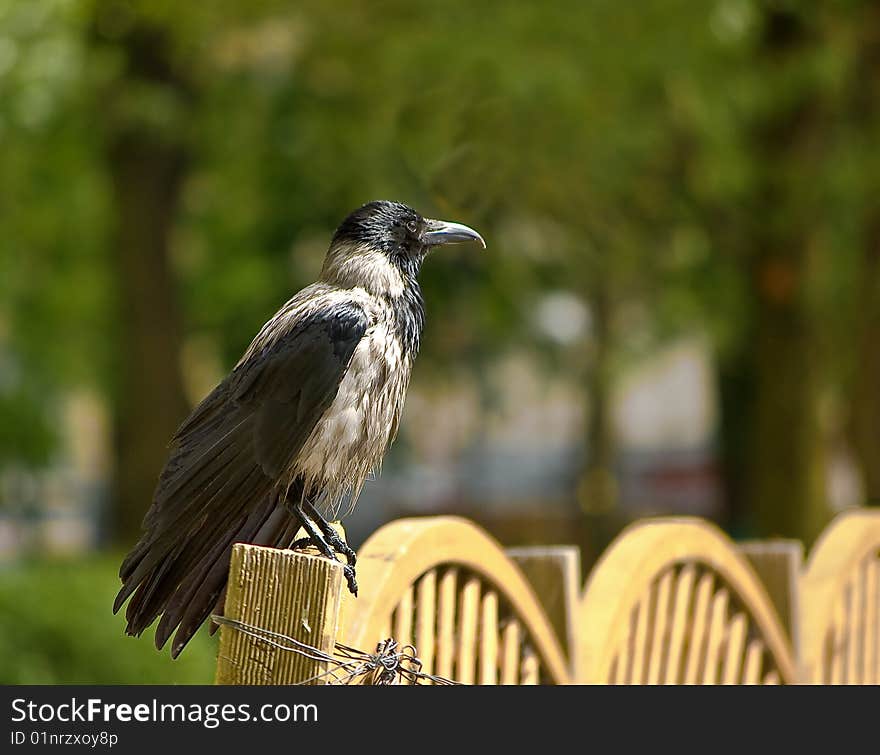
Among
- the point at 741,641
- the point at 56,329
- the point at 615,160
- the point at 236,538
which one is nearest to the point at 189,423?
the point at 236,538

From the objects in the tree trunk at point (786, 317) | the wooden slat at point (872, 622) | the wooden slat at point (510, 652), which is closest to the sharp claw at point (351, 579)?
the wooden slat at point (510, 652)

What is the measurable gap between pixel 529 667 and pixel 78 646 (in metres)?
4.82

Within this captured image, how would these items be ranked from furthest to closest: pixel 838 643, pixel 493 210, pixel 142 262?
pixel 142 262
pixel 493 210
pixel 838 643

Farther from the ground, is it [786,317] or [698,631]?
[786,317]

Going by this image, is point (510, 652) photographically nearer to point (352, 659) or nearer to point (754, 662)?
point (352, 659)

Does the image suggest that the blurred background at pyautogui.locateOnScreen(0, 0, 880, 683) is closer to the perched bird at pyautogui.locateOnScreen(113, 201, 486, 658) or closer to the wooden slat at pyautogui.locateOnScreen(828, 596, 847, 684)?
the wooden slat at pyautogui.locateOnScreen(828, 596, 847, 684)

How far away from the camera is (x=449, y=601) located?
9.06 ft

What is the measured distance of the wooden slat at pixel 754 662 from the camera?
3.78 m

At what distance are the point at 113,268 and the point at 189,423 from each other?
32.2 feet

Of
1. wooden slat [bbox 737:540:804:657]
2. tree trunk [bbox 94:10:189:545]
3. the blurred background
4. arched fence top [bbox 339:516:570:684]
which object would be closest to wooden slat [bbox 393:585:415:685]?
arched fence top [bbox 339:516:570:684]

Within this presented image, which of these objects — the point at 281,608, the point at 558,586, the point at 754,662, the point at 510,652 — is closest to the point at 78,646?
the point at 754,662

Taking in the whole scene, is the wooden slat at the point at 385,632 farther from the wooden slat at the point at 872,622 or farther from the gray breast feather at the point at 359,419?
the wooden slat at the point at 872,622

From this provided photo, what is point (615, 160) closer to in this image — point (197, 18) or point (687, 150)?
point (687, 150)

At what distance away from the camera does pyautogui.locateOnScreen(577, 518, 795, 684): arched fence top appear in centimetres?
325
